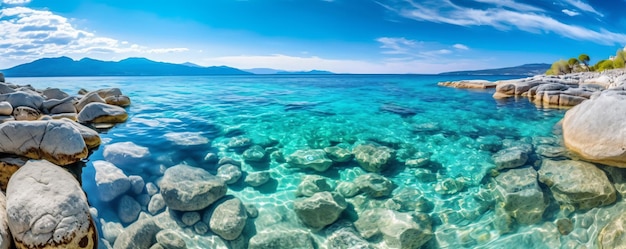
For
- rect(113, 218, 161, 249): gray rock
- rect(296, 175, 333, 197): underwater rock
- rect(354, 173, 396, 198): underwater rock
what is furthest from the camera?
rect(296, 175, 333, 197): underwater rock

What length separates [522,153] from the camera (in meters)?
7.54

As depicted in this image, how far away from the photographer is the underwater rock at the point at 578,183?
5.52 m

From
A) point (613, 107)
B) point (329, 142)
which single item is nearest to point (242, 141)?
point (329, 142)

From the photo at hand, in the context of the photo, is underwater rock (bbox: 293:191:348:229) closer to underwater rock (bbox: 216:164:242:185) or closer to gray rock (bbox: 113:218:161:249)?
underwater rock (bbox: 216:164:242:185)

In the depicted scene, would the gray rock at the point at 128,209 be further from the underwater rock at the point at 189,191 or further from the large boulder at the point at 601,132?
the large boulder at the point at 601,132

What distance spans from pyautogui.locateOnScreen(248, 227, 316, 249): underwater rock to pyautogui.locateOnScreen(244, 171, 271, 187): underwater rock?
165 cm

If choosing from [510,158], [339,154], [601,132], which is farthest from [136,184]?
[601,132]

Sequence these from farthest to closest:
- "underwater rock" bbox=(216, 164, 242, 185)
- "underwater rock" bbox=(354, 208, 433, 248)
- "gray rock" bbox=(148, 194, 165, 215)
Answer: "underwater rock" bbox=(216, 164, 242, 185), "gray rock" bbox=(148, 194, 165, 215), "underwater rock" bbox=(354, 208, 433, 248)

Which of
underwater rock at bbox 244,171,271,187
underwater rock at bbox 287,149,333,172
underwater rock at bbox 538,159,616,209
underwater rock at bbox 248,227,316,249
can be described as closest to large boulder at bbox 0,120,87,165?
underwater rock at bbox 244,171,271,187

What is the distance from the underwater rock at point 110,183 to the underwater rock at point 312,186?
3.59 metres

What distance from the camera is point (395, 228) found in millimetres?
5020

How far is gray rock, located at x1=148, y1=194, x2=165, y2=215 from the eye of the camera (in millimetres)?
5688

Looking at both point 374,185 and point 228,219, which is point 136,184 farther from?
point 374,185

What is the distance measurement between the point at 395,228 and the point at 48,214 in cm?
509
